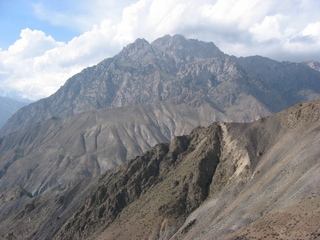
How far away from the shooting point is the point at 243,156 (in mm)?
120812

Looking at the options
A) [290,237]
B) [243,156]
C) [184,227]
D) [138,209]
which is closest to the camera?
[290,237]

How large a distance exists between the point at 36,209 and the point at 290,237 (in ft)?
486

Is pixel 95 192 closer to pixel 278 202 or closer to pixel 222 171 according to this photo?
pixel 222 171

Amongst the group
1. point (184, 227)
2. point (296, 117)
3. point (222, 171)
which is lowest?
point (184, 227)

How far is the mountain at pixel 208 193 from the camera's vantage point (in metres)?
80.1

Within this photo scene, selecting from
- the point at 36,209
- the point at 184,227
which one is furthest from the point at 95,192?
the point at 184,227

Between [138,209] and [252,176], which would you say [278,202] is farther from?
[138,209]

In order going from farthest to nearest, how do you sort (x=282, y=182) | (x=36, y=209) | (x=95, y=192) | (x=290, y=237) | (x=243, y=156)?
(x=36, y=209), (x=95, y=192), (x=243, y=156), (x=282, y=182), (x=290, y=237)

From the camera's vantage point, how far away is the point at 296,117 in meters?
123

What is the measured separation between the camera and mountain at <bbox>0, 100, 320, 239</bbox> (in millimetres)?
80081

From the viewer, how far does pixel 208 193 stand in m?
121

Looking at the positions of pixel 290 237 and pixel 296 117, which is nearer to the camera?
pixel 290 237

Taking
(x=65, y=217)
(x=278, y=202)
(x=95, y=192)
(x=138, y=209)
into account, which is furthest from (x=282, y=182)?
(x=65, y=217)

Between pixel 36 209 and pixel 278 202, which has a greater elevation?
pixel 36 209
